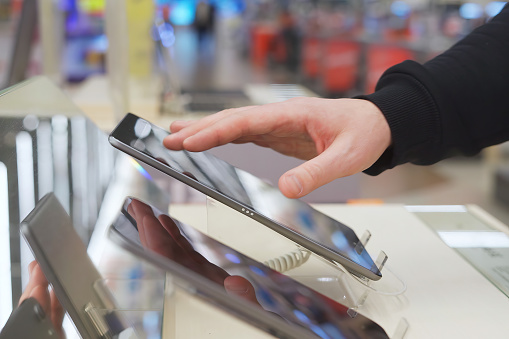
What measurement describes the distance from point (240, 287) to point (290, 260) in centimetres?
19

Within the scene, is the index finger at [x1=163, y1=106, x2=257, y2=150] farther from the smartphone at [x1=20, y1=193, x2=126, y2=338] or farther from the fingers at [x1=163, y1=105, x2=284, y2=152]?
the smartphone at [x1=20, y1=193, x2=126, y2=338]

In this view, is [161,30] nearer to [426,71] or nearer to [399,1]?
[426,71]

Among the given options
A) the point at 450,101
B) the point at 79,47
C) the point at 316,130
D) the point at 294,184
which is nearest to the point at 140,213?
the point at 294,184

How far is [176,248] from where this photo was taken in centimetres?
54

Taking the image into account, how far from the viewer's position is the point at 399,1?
802 centimetres

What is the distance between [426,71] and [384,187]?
2.69 meters

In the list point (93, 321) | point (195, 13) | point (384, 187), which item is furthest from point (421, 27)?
point (195, 13)

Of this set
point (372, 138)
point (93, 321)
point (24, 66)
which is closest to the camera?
point (93, 321)

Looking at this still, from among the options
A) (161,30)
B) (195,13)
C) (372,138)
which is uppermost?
(372,138)

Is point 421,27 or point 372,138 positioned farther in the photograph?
point 421,27

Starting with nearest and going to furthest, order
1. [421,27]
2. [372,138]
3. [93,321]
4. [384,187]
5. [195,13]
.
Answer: [93,321], [372,138], [384,187], [421,27], [195,13]

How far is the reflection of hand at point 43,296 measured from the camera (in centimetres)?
49

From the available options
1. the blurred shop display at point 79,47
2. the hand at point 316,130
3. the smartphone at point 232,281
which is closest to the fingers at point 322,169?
the hand at point 316,130

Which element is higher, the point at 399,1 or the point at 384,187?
the point at 399,1
